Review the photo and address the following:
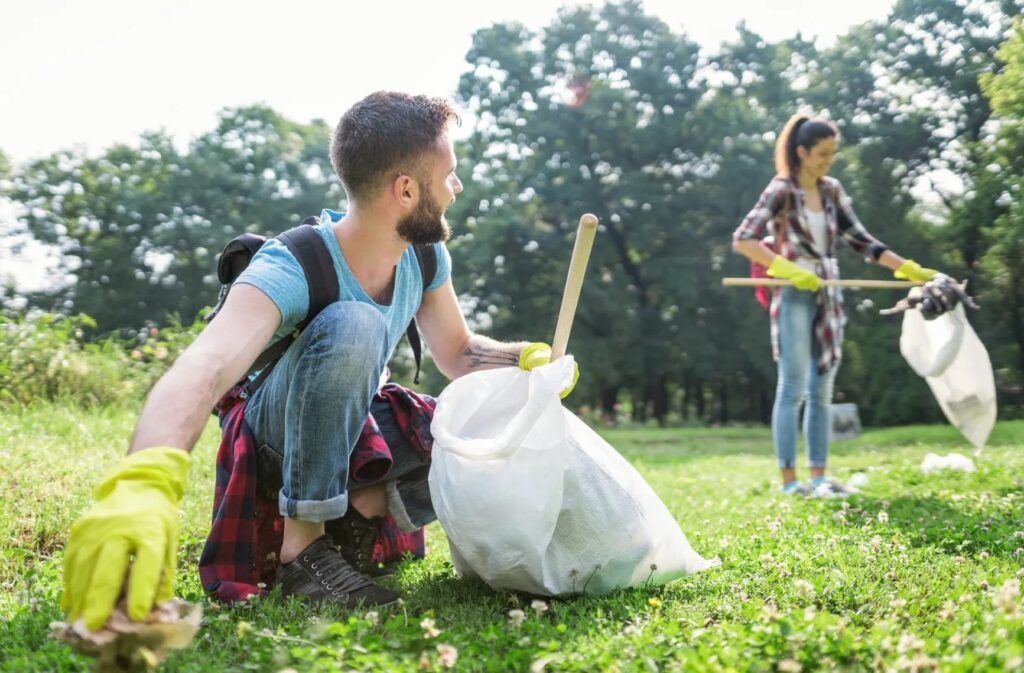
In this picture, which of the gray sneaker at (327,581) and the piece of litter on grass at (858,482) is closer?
the gray sneaker at (327,581)

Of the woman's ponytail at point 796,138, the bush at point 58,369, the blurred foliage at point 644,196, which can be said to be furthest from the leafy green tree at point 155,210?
the woman's ponytail at point 796,138

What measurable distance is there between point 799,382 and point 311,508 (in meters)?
3.04

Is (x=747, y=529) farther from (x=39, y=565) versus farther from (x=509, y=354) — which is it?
(x=39, y=565)

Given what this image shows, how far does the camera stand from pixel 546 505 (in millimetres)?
2133

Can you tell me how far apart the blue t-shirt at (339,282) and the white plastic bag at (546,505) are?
36cm

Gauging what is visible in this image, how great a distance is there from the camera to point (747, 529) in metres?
3.28

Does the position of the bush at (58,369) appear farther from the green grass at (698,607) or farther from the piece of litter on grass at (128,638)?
the piece of litter on grass at (128,638)

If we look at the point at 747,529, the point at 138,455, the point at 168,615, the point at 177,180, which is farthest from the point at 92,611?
the point at 177,180

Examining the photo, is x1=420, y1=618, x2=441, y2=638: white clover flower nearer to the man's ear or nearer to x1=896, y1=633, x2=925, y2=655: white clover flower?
x1=896, y1=633, x2=925, y2=655: white clover flower

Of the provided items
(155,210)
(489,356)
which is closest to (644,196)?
(155,210)

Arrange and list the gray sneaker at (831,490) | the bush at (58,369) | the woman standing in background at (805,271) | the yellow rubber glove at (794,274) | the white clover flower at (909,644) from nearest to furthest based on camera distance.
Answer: the white clover flower at (909,644), the gray sneaker at (831,490), the yellow rubber glove at (794,274), the woman standing in background at (805,271), the bush at (58,369)

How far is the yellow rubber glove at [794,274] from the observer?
4418mm

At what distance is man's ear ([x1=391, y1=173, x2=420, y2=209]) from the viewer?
2.39 metres

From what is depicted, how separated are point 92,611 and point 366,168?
135 centimetres
